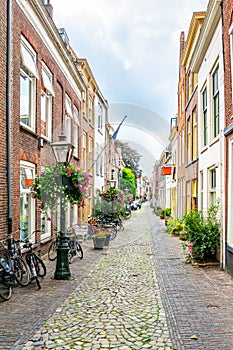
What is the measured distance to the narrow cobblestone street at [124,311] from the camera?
4512 millimetres

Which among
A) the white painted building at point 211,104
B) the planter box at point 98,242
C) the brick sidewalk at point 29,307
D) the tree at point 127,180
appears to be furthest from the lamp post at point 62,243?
the tree at point 127,180

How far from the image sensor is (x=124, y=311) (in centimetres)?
577

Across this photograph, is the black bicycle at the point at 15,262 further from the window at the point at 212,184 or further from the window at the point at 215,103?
the window at the point at 215,103

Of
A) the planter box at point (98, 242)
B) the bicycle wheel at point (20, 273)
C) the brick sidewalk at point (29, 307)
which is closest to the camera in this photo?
the brick sidewalk at point (29, 307)

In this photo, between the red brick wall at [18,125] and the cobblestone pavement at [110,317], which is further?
the red brick wall at [18,125]

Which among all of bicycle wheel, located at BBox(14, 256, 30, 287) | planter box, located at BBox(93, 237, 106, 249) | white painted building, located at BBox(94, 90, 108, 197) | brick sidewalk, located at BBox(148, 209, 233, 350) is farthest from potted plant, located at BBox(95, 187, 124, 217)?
bicycle wheel, located at BBox(14, 256, 30, 287)

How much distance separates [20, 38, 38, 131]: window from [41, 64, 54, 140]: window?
3.16 feet

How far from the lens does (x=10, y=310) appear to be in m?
5.80

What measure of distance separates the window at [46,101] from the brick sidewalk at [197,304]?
547 cm

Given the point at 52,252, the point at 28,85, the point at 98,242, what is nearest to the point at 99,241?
the point at 98,242

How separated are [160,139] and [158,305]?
22.7 feet

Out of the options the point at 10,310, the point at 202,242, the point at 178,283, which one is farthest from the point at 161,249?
the point at 10,310

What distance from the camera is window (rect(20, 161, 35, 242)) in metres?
9.62

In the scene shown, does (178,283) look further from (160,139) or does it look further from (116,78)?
(116,78)
